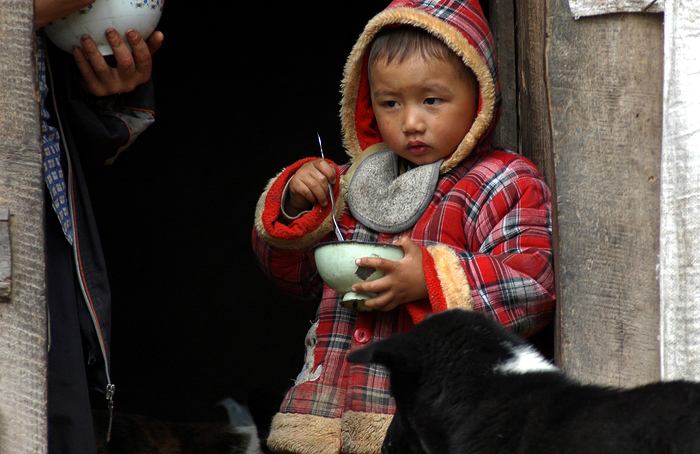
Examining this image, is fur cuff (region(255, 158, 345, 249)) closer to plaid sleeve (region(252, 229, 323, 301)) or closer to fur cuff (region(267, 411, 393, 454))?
plaid sleeve (region(252, 229, 323, 301))

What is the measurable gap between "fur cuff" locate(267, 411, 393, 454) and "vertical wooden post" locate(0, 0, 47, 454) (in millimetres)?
611

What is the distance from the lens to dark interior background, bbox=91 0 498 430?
201 inches

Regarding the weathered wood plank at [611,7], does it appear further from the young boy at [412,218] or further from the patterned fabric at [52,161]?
the patterned fabric at [52,161]

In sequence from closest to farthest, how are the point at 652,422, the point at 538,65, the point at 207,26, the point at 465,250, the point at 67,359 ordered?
the point at 652,422
the point at 67,359
the point at 465,250
the point at 538,65
the point at 207,26

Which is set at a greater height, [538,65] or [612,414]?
[538,65]

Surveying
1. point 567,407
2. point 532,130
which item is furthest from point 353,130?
point 567,407

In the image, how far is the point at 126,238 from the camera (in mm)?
5203

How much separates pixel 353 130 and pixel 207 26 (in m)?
2.72

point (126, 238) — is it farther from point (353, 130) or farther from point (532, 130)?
point (532, 130)

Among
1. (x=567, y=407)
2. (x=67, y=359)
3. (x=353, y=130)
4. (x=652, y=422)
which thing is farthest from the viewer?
(x=353, y=130)

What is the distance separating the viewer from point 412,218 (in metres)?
2.35

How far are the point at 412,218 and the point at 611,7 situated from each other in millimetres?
756

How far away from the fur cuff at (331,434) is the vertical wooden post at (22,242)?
61 cm

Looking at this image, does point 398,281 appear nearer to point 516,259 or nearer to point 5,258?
point 516,259
